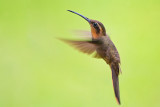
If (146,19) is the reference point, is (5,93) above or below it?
below

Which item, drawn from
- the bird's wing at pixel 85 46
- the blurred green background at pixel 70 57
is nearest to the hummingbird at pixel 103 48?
the bird's wing at pixel 85 46

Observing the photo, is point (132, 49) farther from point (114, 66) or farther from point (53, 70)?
point (114, 66)

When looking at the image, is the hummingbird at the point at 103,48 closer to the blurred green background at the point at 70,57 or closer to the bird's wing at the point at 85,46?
the bird's wing at the point at 85,46

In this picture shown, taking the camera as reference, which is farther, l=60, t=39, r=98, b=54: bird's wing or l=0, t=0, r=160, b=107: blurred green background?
l=0, t=0, r=160, b=107: blurred green background

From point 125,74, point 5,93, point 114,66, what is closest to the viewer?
point 114,66

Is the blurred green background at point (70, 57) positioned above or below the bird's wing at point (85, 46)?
below

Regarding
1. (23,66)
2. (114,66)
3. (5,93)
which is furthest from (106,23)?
(114,66)

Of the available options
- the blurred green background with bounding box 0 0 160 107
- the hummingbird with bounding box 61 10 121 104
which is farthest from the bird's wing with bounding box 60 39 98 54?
the blurred green background with bounding box 0 0 160 107

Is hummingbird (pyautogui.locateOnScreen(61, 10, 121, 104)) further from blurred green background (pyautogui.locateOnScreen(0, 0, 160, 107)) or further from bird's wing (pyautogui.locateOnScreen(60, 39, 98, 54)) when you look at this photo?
blurred green background (pyautogui.locateOnScreen(0, 0, 160, 107))

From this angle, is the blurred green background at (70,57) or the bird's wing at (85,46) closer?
the bird's wing at (85,46)
